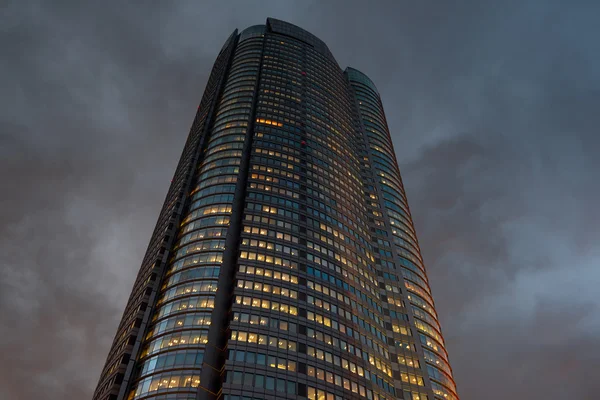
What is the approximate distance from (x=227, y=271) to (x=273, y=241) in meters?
13.5

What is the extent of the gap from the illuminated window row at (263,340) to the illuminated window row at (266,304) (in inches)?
248

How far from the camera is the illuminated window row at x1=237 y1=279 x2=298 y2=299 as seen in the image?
92.5 metres

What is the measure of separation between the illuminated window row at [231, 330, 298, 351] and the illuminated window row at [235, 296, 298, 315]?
6.29 m

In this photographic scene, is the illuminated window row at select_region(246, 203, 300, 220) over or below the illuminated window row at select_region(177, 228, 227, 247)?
over

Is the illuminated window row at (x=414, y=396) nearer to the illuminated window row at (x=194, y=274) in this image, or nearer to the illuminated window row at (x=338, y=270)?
the illuminated window row at (x=338, y=270)

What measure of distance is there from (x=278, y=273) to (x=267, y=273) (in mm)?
2361

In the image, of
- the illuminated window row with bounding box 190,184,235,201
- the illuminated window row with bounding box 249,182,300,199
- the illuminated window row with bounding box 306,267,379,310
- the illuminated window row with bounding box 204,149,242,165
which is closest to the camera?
the illuminated window row with bounding box 306,267,379,310

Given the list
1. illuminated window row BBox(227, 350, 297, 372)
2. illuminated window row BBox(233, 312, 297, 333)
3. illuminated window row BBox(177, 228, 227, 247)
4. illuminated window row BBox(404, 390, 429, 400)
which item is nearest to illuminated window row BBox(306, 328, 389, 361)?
illuminated window row BBox(233, 312, 297, 333)

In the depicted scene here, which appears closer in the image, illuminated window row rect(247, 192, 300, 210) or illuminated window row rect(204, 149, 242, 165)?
illuminated window row rect(247, 192, 300, 210)

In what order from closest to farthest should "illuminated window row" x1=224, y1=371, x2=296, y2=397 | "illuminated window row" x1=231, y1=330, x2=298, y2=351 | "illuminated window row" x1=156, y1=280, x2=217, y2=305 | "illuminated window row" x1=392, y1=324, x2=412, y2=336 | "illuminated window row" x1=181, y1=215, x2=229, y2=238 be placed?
"illuminated window row" x1=224, y1=371, x2=296, y2=397
"illuminated window row" x1=231, y1=330, x2=298, y2=351
"illuminated window row" x1=156, y1=280, x2=217, y2=305
"illuminated window row" x1=181, y1=215, x2=229, y2=238
"illuminated window row" x1=392, y1=324, x2=412, y2=336

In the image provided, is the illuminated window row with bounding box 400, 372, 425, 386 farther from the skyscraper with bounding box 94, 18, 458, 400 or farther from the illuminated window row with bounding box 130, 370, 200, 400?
the illuminated window row with bounding box 130, 370, 200, 400

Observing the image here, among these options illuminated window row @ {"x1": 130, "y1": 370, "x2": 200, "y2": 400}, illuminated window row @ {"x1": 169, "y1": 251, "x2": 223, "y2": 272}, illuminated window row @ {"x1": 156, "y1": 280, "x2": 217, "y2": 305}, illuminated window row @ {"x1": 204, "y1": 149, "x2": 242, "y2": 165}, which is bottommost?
illuminated window row @ {"x1": 130, "y1": 370, "x2": 200, "y2": 400}

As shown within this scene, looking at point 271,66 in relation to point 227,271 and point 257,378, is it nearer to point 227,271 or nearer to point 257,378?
point 227,271

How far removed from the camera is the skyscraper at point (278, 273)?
8169cm
